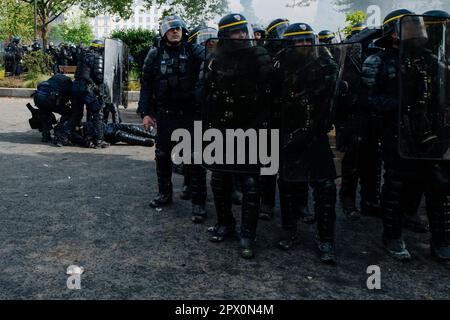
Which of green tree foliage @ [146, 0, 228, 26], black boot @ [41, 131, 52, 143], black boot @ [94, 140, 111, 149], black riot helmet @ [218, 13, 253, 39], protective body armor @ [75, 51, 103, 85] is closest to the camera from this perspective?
black riot helmet @ [218, 13, 253, 39]

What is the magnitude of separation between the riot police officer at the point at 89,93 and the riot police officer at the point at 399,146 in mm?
5301

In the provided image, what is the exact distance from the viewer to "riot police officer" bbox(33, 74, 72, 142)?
8.00 meters

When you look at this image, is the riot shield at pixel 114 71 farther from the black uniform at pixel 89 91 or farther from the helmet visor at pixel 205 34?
the helmet visor at pixel 205 34

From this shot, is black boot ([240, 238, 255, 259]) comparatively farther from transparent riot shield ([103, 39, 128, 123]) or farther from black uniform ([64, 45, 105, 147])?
transparent riot shield ([103, 39, 128, 123])

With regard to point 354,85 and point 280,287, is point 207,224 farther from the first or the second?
point 354,85

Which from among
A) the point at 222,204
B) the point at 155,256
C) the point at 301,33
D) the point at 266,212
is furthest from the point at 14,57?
the point at 301,33

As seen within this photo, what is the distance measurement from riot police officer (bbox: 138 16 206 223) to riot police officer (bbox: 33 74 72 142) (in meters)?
3.78

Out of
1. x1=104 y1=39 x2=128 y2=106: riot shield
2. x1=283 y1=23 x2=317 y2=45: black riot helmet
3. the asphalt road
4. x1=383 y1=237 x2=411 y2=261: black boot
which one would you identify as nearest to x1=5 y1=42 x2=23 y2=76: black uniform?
x1=104 y1=39 x2=128 y2=106: riot shield

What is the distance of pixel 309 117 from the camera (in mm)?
3238

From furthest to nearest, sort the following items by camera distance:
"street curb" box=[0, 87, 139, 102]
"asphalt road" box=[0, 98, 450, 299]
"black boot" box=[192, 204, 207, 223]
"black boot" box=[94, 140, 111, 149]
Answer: "street curb" box=[0, 87, 139, 102] < "black boot" box=[94, 140, 111, 149] < "black boot" box=[192, 204, 207, 223] < "asphalt road" box=[0, 98, 450, 299]

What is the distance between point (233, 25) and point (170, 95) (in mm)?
1244

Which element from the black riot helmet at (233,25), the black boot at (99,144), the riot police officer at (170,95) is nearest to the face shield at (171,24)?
the riot police officer at (170,95)

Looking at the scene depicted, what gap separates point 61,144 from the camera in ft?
26.3

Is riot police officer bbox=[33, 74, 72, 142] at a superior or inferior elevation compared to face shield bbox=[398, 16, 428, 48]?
inferior
